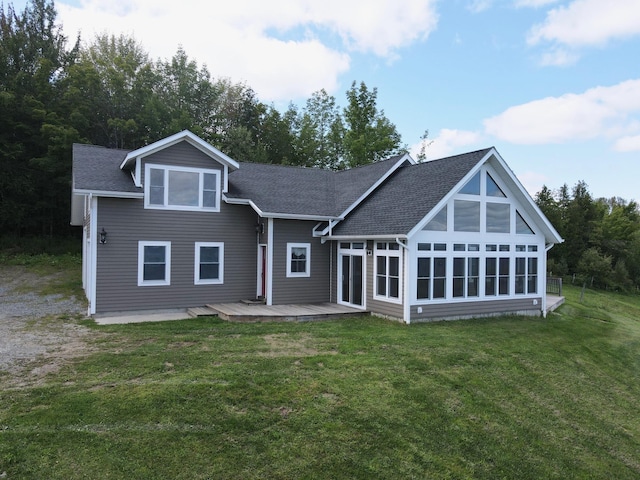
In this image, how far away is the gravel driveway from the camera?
701cm

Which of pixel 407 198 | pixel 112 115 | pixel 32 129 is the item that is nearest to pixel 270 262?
pixel 407 198

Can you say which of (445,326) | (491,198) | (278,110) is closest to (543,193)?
(278,110)

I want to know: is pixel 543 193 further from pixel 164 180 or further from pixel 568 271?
pixel 164 180

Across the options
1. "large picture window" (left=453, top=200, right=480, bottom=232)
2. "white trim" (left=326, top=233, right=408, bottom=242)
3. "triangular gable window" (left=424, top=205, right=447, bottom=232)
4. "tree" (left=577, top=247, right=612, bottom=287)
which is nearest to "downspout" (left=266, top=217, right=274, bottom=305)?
"white trim" (left=326, top=233, right=408, bottom=242)

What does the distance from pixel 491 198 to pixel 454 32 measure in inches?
284

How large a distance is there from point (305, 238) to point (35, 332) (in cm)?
761

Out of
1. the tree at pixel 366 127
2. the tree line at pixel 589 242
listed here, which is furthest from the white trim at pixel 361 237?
the tree line at pixel 589 242

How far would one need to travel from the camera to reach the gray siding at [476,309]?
38.8ft

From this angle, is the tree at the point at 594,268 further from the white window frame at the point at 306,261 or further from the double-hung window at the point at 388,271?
the white window frame at the point at 306,261

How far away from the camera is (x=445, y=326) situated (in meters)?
11.4

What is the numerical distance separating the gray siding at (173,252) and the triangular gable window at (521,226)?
27.6ft

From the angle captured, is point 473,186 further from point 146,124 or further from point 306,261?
point 146,124

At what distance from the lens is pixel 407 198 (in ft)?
42.8

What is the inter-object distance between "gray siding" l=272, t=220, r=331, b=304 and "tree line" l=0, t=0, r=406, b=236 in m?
15.8
